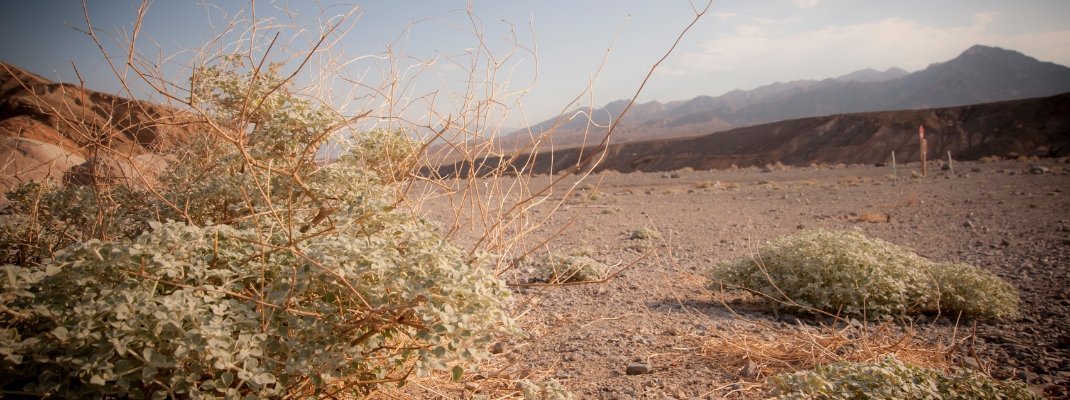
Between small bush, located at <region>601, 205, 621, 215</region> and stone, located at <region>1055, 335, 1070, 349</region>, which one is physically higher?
small bush, located at <region>601, 205, 621, 215</region>

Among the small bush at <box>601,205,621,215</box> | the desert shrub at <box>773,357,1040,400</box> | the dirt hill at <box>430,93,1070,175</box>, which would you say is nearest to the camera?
the desert shrub at <box>773,357,1040,400</box>

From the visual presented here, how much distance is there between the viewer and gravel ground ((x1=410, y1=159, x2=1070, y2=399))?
8.75ft

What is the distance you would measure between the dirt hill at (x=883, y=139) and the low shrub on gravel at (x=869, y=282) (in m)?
23.2

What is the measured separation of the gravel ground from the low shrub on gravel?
0.47 ft

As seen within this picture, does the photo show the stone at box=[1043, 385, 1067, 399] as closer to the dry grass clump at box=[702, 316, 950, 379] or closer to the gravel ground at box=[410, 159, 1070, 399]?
the gravel ground at box=[410, 159, 1070, 399]

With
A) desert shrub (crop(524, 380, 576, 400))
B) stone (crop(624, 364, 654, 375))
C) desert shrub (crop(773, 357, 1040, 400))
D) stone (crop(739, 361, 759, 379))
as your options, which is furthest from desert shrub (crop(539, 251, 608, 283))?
desert shrub (crop(773, 357, 1040, 400))

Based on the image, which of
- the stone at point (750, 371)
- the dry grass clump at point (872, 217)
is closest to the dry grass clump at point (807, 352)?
the stone at point (750, 371)

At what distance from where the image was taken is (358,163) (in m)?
2.67

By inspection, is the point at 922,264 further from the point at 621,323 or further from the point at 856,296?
the point at 621,323

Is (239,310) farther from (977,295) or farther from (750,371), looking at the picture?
(977,295)

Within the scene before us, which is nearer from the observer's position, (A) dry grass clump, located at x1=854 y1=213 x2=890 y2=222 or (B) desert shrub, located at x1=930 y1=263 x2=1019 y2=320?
(B) desert shrub, located at x1=930 y1=263 x2=1019 y2=320

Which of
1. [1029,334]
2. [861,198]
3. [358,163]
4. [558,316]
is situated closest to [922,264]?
[1029,334]

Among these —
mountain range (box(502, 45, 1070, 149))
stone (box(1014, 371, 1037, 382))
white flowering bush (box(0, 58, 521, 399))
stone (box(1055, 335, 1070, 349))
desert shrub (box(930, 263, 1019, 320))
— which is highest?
mountain range (box(502, 45, 1070, 149))

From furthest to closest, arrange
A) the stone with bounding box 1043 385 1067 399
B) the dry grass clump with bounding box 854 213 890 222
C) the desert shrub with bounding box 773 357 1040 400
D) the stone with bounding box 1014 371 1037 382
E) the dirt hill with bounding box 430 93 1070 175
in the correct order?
the dirt hill with bounding box 430 93 1070 175 → the dry grass clump with bounding box 854 213 890 222 → the stone with bounding box 1014 371 1037 382 → the stone with bounding box 1043 385 1067 399 → the desert shrub with bounding box 773 357 1040 400
